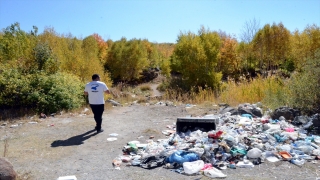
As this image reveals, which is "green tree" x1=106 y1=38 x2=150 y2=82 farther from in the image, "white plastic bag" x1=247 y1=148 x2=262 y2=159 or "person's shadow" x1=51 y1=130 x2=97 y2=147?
"white plastic bag" x1=247 y1=148 x2=262 y2=159

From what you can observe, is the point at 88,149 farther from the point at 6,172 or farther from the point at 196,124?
the point at 196,124

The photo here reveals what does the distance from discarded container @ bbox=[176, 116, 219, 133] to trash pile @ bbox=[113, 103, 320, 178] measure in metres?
0.11

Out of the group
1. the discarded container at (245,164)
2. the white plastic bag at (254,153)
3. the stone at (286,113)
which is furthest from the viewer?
the stone at (286,113)

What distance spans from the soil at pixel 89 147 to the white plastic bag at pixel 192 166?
0.44 ft

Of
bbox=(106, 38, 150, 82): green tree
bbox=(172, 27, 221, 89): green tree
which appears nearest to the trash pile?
bbox=(172, 27, 221, 89): green tree

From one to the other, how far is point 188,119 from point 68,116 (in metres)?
5.28

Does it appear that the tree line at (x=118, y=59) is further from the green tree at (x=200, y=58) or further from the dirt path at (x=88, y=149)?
the dirt path at (x=88, y=149)

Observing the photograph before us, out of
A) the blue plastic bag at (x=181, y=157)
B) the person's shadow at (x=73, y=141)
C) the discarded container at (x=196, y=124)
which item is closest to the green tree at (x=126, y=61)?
the person's shadow at (x=73, y=141)

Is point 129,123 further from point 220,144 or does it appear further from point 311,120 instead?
point 311,120

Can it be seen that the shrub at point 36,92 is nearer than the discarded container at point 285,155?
No

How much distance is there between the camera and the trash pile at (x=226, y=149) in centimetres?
495

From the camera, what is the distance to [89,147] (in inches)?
247

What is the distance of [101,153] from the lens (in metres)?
5.85

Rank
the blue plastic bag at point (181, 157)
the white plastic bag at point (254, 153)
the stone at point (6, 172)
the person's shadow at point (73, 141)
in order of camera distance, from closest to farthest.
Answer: the stone at point (6, 172)
the blue plastic bag at point (181, 157)
the white plastic bag at point (254, 153)
the person's shadow at point (73, 141)
